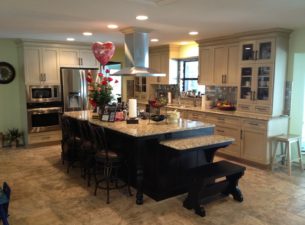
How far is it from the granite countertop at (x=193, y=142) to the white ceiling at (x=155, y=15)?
1.63 metres

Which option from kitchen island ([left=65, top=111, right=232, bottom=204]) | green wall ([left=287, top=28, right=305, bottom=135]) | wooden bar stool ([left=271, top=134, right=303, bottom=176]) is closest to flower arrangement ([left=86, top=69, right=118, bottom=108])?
kitchen island ([left=65, top=111, right=232, bottom=204])

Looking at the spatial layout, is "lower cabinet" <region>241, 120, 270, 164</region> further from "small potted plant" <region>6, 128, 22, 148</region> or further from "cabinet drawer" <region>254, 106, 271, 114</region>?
"small potted plant" <region>6, 128, 22, 148</region>

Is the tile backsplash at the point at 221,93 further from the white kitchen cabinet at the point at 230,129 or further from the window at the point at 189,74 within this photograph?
the white kitchen cabinet at the point at 230,129

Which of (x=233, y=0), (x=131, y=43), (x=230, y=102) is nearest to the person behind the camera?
(x=233, y=0)

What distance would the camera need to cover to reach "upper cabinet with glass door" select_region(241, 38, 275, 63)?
473 centimetres

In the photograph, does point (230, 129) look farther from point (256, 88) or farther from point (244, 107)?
point (256, 88)

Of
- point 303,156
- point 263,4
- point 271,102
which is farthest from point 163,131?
point 303,156

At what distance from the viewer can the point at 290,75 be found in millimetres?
4918

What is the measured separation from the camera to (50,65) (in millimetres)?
6363

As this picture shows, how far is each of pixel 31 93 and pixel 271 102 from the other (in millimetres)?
5031

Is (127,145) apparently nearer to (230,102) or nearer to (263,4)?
(263,4)

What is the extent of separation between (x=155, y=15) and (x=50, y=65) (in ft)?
12.0

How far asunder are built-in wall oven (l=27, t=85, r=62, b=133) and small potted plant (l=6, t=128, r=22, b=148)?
0.34 metres

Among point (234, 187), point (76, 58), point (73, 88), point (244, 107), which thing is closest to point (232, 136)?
point (244, 107)
